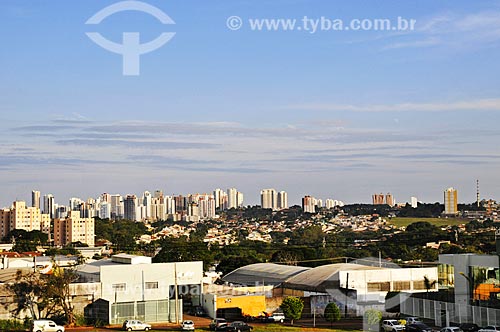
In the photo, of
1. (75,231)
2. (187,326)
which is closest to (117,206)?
(75,231)

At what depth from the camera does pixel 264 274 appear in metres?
41.7

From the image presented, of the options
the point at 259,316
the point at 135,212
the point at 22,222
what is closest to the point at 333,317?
the point at 259,316

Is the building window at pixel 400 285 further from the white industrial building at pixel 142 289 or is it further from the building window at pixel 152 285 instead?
the building window at pixel 152 285

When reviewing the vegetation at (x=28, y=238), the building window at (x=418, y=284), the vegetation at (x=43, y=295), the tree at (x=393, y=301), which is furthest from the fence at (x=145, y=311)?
→ the vegetation at (x=28, y=238)

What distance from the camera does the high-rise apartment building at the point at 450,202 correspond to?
98.6 metres

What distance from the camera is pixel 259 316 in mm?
29109

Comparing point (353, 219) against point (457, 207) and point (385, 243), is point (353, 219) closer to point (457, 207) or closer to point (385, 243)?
point (457, 207)

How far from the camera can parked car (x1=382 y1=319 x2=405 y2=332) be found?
79.3ft

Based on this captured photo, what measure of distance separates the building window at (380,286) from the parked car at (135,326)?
38.4 feet

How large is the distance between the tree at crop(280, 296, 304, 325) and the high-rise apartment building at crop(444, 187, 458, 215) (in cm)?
7284

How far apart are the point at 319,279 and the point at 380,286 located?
2.86m

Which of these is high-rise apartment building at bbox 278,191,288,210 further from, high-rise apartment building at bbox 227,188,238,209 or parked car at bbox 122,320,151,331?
parked car at bbox 122,320,151,331

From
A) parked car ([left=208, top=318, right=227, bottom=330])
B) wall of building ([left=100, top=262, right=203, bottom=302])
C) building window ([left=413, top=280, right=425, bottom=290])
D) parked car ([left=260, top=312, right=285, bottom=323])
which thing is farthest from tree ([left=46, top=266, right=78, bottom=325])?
building window ([left=413, top=280, right=425, bottom=290])

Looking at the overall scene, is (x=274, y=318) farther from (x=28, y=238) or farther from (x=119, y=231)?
(x=119, y=231)
